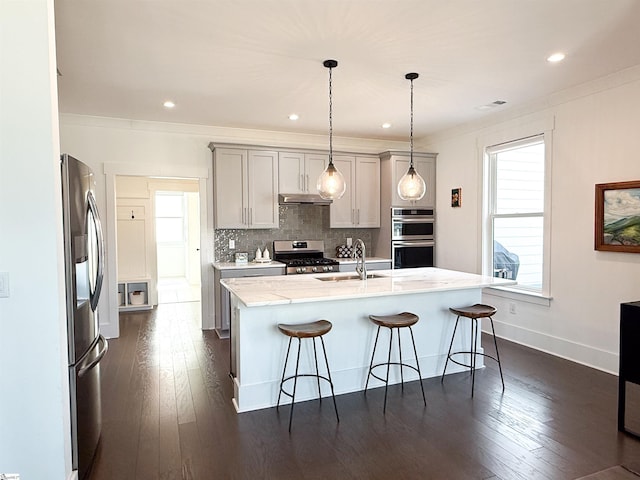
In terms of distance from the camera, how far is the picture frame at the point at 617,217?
347cm

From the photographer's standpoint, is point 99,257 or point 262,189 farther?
point 262,189

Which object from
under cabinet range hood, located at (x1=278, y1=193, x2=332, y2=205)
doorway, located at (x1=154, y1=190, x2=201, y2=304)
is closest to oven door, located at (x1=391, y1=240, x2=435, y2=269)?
under cabinet range hood, located at (x1=278, y1=193, x2=332, y2=205)

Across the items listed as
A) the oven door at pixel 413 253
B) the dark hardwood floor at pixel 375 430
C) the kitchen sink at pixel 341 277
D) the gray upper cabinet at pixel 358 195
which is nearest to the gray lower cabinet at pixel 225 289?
the dark hardwood floor at pixel 375 430

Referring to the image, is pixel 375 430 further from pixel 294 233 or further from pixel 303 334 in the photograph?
pixel 294 233

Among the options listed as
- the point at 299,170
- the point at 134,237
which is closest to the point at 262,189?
the point at 299,170

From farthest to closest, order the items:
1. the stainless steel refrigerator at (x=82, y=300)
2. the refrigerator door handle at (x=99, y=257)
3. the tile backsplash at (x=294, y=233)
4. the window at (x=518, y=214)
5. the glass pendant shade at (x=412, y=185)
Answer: the tile backsplash at (x=294, y=233), the window at (x=518, y=214), the glass pendant shade at (x=412, y=185), the refrigerator door handle at (x=99, y=257), the stainless steel refrigerator at (x=82, y=300)

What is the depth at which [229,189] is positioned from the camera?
5152mm

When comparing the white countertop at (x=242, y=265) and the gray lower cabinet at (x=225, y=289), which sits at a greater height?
the white countertop at (x=242, y=265)

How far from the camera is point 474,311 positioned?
11.2ft

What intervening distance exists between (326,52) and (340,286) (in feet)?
5.95

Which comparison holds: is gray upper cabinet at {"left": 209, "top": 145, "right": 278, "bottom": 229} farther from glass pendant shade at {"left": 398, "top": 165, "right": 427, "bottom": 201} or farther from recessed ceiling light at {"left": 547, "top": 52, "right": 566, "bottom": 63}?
recessed ceiling light at {"left": 547, "top": 52, "right": 566, "bottom": 63}

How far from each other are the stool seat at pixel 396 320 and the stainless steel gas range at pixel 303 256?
6.53 feet

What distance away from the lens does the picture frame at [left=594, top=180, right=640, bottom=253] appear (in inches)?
137

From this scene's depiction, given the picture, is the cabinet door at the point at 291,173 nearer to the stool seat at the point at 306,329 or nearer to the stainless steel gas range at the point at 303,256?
the stainless steel gas range at the point at 303,256
